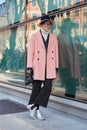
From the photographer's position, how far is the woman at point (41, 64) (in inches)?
268

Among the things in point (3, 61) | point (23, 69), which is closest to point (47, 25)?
point (23, 69)

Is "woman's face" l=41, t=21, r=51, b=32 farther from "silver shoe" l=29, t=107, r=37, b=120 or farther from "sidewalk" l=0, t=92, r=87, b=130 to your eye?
"sidewalk" l=0, t=92, r=87, b=130

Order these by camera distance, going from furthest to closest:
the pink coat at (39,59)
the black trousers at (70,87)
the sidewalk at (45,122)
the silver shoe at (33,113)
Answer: the black trousers at (70,87), the silver shoe at (33,113), the pink coat at (39,59), the sidewalk at (45,122)

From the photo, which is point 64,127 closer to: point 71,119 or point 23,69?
point 71,119

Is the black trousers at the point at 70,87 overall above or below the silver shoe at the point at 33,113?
above

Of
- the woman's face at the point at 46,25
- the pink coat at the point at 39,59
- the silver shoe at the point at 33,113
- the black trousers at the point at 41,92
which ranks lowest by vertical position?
the silver shoe at the point at 33,113

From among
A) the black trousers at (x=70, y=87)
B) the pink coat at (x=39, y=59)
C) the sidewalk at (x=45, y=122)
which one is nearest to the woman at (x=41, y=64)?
the pink coat at (x=39, y=59)

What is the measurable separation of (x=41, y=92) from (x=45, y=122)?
60 centimetres

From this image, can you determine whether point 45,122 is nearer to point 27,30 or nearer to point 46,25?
point 46,25

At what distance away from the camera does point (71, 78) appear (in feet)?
24.1

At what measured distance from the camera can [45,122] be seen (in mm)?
6617

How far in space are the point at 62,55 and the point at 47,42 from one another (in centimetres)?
71

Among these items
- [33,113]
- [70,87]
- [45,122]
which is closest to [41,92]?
[33,113]

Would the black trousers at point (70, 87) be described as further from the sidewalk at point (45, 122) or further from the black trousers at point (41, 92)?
the black trousers at point (41, 92)
